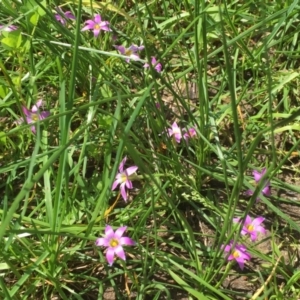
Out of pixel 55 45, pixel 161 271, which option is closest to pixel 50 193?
pixel 161 271

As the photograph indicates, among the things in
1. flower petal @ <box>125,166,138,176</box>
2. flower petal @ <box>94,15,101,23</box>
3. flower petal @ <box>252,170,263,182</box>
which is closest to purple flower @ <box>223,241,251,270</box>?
flower petal @ <box>252,170,263,182</box>

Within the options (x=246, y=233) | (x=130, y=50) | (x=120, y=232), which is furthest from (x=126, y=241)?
(x=130, y=50)

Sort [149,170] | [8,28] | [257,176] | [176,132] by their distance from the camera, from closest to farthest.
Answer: [149,170] → [257,176] → [176,132] → [8,28]

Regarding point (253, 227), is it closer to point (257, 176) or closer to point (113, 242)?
point (257, 176)

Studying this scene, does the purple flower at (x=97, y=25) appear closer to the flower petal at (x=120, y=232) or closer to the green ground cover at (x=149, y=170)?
the green ground cover at (x=149, y=170)

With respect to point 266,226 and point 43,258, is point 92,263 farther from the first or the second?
point 266,226

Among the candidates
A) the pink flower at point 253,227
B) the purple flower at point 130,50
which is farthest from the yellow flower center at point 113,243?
the purple flower at point 130,50

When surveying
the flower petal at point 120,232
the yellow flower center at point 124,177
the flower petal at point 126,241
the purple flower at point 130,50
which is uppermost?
the purple flower at point 130,50
